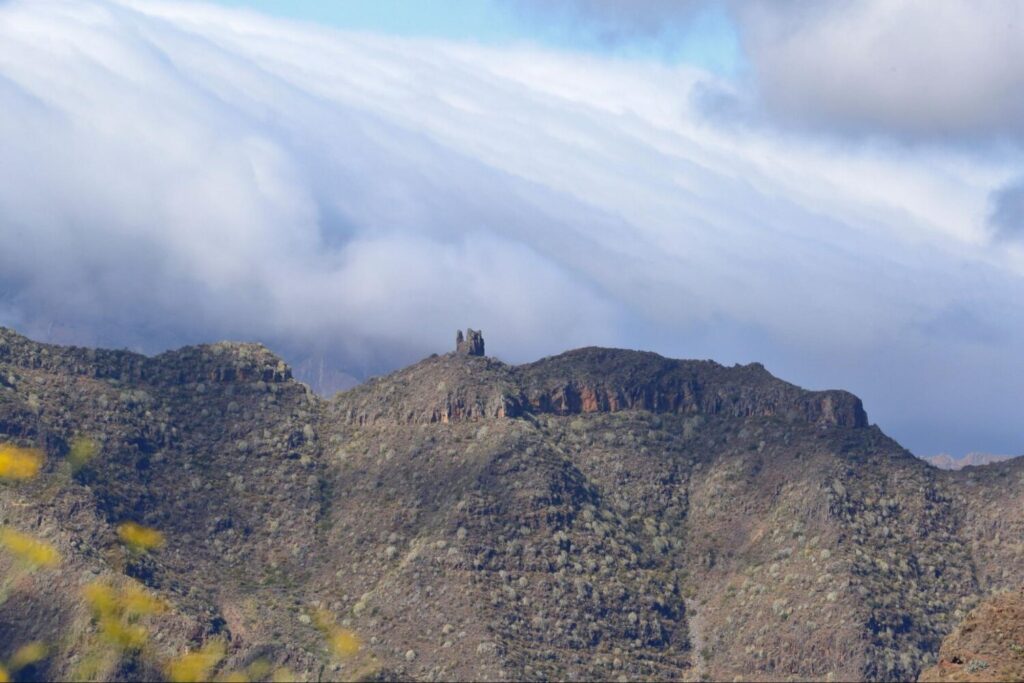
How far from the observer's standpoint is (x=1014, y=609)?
347 ft

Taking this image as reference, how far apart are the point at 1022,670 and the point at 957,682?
161 inches

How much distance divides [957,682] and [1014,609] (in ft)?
32.8

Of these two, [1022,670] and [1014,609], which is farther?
[1014,609]

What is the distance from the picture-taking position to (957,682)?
97.5 metres

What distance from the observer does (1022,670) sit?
99375mm

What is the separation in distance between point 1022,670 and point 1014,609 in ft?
22.8

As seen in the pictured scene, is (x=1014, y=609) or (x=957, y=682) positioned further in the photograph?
(x=1014, y=609)
